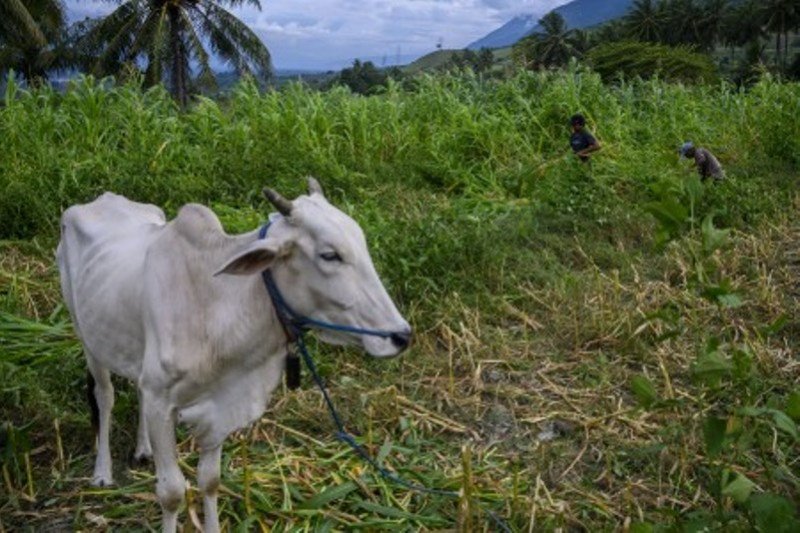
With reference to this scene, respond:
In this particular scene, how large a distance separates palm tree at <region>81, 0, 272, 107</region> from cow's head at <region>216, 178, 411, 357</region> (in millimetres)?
17505

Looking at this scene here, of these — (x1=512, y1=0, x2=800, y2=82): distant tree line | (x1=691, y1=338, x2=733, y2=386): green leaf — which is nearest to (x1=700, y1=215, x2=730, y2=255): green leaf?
(x1=691, y1=338, x2=733, y2=386): green leaf

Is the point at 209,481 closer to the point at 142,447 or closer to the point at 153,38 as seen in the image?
the point at 142,447

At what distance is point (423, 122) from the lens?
25.8ft

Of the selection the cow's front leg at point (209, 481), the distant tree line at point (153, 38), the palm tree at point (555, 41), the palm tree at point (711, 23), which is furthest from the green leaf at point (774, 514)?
the palm tree at point (711, 23)

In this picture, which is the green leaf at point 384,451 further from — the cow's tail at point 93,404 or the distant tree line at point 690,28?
the distant tree line at point 690,28

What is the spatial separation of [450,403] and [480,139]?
4252 mm

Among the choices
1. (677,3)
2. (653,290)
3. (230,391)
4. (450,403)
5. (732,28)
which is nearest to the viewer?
(230,391)

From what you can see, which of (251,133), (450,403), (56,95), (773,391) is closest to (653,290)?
(773,391)

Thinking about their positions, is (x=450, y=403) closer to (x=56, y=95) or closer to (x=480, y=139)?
(x=480, y=139)

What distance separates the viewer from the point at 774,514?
1.69m

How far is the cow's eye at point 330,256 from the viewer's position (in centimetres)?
202

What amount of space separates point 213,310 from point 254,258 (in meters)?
0.30

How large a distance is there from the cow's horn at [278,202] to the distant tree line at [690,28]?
39269 millimetres

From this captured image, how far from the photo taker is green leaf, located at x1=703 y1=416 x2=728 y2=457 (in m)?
1.78
